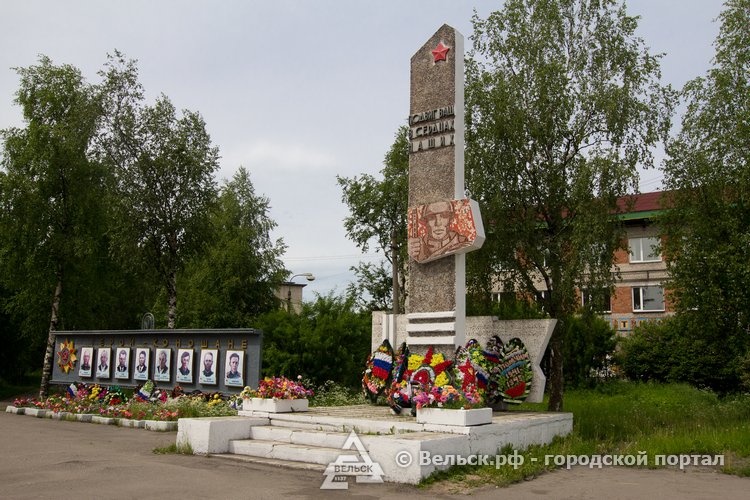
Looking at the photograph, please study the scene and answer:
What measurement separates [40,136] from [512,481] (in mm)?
23097

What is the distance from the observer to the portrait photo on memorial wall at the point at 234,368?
56.1 ft

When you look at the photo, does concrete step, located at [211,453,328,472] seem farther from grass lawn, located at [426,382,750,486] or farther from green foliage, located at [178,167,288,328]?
green foliage, located at [178,167,288,328]

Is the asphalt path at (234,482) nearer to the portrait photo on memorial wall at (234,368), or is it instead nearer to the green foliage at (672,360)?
the portrait photo on memorial wall at (234,368)

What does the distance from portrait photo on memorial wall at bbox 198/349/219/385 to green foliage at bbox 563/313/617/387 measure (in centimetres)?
1847

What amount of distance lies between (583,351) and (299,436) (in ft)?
76.3

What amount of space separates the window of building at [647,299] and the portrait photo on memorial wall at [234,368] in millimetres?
28115

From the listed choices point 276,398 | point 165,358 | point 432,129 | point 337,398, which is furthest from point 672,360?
point 276,398

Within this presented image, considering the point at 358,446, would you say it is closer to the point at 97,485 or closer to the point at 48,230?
the point at 97,485

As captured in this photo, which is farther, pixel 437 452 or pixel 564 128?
pixel 564 128

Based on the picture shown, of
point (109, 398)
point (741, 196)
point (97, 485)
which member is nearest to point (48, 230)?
point (109, 398)

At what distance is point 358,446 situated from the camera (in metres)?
9.50

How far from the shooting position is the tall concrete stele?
13.3m

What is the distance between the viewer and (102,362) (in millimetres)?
21516

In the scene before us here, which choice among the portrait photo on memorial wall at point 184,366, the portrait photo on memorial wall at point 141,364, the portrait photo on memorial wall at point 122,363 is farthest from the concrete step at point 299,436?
the portrait photo on memorial wall at point 122,363
